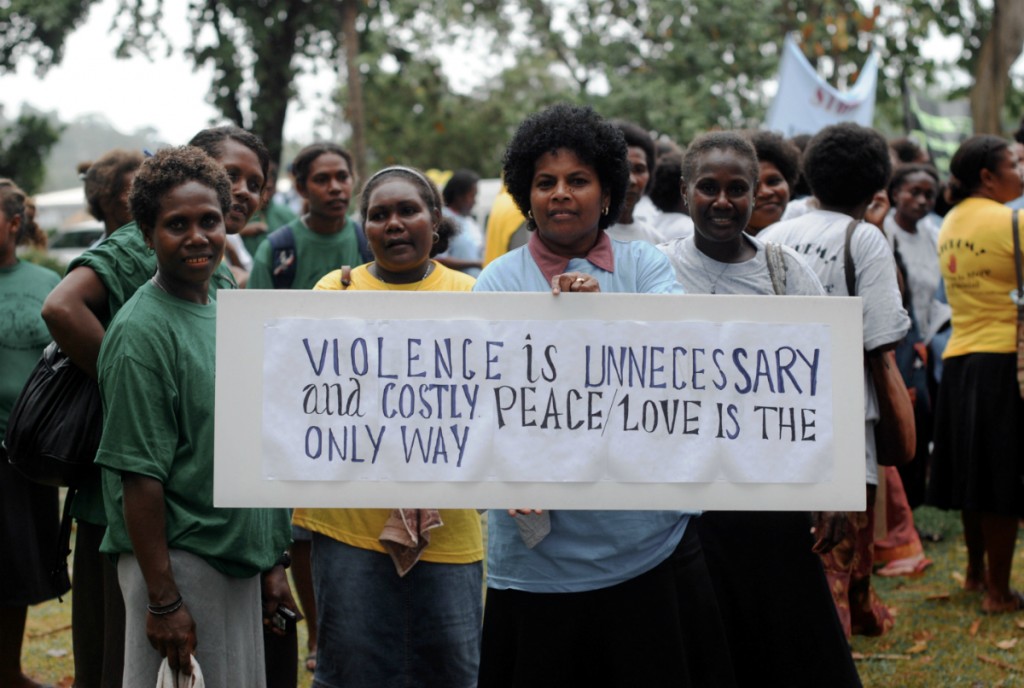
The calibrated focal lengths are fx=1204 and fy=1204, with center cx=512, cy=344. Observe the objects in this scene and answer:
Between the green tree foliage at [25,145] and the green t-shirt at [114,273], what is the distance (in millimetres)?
18984

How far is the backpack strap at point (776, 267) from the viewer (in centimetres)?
378

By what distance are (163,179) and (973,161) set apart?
4279 millimetres

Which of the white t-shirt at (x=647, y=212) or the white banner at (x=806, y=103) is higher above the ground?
the white banner at (x=806, y=103)

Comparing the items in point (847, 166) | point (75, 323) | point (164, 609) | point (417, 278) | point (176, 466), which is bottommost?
point (164, 609)

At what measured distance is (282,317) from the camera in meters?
2.99

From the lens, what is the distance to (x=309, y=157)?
5785 mm

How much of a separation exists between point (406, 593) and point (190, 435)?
0.93 metres

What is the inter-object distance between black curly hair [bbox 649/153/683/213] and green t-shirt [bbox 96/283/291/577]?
4055 mm

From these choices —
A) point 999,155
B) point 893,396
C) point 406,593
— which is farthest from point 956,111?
point 406,593

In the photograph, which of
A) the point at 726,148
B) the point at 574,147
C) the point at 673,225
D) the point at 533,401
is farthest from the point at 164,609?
the point at 673,225

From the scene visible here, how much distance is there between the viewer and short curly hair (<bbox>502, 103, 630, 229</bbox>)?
3.28 metres

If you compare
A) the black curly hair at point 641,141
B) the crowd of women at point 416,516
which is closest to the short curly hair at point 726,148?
the crowd of women at point 416,516

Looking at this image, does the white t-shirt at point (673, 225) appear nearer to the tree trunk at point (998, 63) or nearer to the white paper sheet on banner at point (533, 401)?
the white paper sheet on banner at point (533, 401)

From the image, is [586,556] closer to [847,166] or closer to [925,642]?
[847,166]
